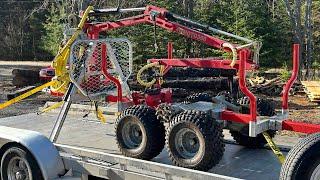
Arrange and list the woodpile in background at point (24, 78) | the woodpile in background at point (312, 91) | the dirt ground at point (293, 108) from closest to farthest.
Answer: the dirt ground at point (293, 108), the woodpile in background at point (312, 91), the woodpile in background at point (24, 78)

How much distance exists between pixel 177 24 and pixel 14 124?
2.90m

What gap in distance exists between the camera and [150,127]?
16.9 feet

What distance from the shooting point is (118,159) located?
461cm

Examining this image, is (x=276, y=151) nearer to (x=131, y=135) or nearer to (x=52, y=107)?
(x=131, y=135)

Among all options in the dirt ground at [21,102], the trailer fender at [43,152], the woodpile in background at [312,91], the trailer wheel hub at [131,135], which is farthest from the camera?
the woodpile in background at [312,91]

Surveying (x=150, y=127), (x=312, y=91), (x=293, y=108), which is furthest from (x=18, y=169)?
(x=312, y=91)

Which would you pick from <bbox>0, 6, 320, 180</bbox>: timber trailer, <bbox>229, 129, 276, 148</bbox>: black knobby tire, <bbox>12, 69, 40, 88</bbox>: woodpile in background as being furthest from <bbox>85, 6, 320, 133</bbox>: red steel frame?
<bbox>12, 69, 40, 88</bbox>: woodpile in background

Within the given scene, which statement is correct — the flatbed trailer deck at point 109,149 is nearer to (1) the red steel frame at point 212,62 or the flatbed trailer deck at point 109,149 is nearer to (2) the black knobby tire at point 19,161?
Answer: (2) the black knobby tire at point 19,161

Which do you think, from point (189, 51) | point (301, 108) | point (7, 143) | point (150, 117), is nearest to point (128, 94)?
point (150, 117)

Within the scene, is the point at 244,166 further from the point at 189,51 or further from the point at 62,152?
the point at 189,51

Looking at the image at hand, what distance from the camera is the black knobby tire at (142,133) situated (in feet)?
16.8

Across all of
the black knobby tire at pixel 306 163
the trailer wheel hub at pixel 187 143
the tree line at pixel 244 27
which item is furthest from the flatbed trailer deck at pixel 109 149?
the tree line at pixel 244 27

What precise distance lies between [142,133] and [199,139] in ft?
2.57

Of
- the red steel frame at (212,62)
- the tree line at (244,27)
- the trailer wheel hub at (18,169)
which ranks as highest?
the tree line at (244,27)
